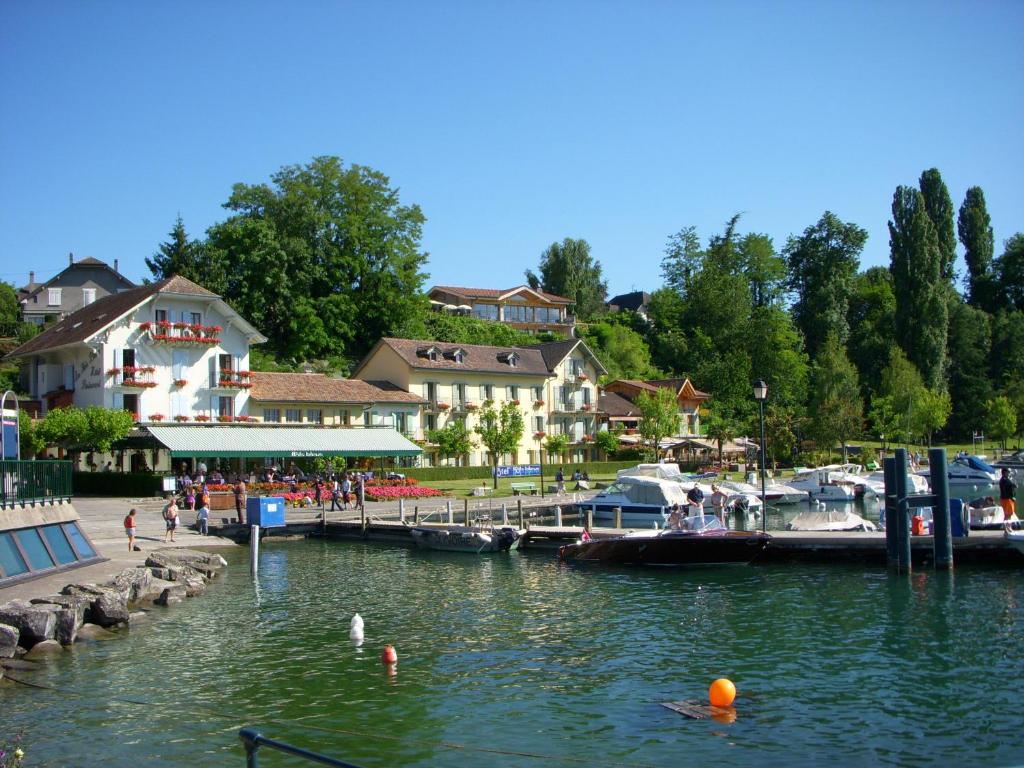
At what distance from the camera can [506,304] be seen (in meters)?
121

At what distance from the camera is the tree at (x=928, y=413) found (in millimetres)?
91312

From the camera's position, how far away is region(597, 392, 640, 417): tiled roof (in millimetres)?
89600

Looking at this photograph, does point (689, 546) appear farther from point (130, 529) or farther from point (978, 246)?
point (978, 246)

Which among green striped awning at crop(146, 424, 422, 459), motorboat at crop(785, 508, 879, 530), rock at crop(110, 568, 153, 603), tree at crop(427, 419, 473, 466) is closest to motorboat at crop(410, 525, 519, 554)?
motorboat at crop(785, 508, 879, 530)

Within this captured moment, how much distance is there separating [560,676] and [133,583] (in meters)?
13.9

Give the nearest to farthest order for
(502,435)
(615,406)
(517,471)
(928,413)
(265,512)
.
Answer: (265,512) → (502,435) → (517,471) → (615,406) → (928,413)

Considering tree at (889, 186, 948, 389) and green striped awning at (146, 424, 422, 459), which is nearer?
green striped awning at (146, 424, 422, 459)

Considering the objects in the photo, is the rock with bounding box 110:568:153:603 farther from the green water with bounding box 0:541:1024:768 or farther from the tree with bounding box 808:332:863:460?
the tree with bounding box 808:332:863:460

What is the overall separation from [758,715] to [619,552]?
1779 centimetres

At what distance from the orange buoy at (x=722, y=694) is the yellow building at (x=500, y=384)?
183 ft

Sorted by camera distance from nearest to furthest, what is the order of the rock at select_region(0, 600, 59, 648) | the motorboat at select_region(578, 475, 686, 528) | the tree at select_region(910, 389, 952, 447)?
the rock at select_region(0, 600, 59, 648) → the motorboat at select_region(578, 475, 686, 528) → the tree at select_region(910, 389, 952, 447)

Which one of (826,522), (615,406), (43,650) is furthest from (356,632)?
(615,406)

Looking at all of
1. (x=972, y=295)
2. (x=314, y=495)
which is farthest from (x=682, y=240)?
(x=314, y=495)

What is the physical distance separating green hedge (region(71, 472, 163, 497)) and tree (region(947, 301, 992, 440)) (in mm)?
83807
